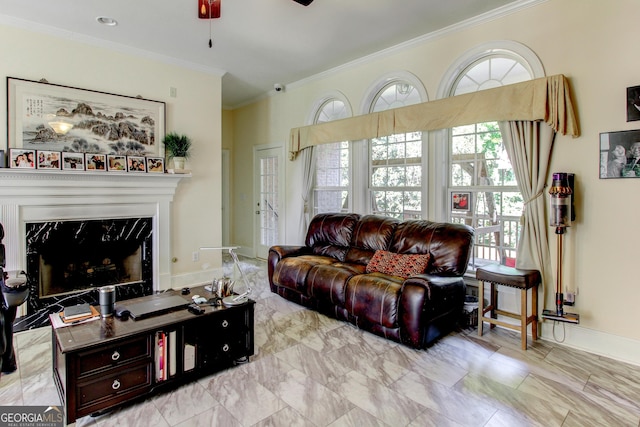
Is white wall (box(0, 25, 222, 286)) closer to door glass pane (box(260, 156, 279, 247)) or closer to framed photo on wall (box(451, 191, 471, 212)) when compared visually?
door glass pane (box(260, 156, 279, 247))

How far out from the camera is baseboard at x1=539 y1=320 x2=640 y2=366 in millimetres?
2602

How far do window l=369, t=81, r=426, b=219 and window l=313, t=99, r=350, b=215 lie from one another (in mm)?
459

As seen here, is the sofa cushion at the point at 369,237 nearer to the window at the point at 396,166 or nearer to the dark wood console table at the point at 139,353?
the window at the point at 396,166

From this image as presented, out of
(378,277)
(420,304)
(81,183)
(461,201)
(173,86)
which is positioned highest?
(173,86)

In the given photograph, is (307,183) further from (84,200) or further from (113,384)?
(113,384)

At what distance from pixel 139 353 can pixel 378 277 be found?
1.94 m

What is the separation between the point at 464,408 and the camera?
2.03 meters

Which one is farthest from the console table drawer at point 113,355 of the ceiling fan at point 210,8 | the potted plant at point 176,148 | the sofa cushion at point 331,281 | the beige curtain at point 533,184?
the beige curtain at point 533,184

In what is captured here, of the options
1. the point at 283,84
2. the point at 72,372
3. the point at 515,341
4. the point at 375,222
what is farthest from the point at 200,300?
the point at 283,84

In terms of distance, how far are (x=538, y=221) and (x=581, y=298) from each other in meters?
0.70

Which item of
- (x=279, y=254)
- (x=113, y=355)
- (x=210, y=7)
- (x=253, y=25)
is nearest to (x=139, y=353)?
(x=113, y=355)

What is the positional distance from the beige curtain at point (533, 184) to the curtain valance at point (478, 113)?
4.9 inches

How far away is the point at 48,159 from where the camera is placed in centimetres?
351

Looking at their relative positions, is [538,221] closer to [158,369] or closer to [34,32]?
[158,369]
